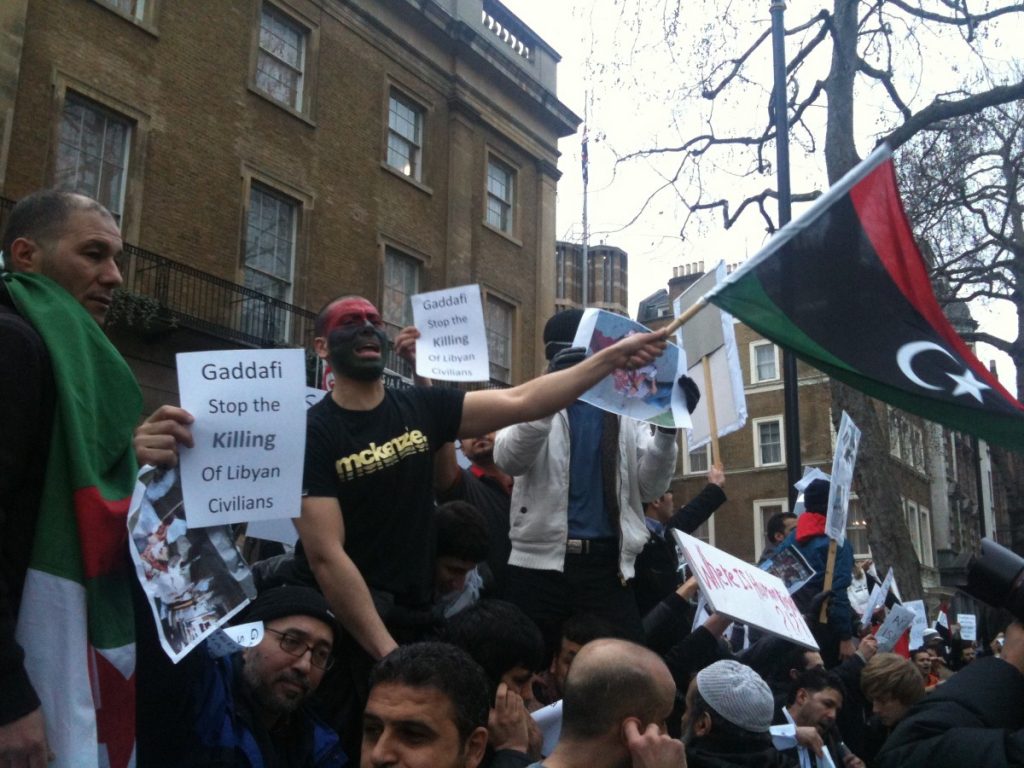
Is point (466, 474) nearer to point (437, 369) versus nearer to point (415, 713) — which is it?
point (437, 369)

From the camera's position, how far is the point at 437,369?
543 centimetres

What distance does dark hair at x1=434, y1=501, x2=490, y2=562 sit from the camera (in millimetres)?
4121

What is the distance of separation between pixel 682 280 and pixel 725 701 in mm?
43373

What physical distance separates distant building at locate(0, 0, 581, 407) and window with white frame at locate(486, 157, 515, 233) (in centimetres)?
6

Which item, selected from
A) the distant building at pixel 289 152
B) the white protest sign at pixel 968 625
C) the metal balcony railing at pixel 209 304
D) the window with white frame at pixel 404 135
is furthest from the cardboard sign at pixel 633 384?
the window with white frame at pixel 404 135

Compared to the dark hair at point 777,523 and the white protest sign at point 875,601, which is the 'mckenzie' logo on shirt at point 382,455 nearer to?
the dark hair at point 777,523

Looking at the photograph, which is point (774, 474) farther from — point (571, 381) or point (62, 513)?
point (62, 513)

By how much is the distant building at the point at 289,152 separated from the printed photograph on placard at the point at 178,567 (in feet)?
41.8

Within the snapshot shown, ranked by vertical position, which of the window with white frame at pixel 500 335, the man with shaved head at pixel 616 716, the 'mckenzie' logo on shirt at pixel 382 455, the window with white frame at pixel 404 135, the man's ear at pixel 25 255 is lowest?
the man with shaved head at pixel 616 716

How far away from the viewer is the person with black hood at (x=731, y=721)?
4.29 m

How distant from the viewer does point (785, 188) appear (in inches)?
401

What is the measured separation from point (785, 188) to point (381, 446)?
739 cm

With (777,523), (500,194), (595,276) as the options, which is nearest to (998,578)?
(777,523)

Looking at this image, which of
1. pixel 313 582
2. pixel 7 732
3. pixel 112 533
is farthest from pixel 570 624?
pixel 7 732
